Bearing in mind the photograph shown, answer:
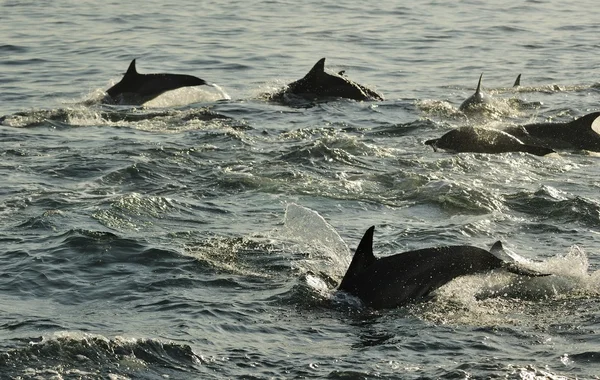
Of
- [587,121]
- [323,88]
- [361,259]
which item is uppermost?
[361,259]

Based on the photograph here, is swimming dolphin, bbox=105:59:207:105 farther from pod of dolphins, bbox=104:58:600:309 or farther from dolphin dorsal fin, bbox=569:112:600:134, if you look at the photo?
dolphin dorsal fin, bbox=569:112:600:134

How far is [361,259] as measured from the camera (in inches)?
365

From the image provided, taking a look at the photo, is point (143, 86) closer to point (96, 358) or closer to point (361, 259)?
point (361, 259)

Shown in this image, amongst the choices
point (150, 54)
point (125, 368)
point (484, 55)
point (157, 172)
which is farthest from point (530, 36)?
point (125, 368)

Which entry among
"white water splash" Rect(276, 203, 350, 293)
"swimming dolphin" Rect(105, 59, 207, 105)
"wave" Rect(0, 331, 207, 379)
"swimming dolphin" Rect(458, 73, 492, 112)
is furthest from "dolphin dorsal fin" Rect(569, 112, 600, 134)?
"wave" Rect(0, 331, 207, 379)

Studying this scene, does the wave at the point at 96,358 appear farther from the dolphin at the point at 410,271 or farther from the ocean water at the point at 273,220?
the dolphin at the point at 410,271

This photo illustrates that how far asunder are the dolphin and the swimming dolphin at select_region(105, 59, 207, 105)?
10.3 m

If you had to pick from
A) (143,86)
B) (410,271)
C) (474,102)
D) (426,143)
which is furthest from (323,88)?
(410,271)

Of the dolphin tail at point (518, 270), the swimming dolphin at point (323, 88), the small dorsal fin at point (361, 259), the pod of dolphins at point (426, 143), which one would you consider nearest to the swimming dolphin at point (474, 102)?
the pod of dolphins at point (426, 143)

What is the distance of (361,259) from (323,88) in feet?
36.3

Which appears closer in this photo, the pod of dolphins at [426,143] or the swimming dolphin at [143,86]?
the pod of dolphins at [426,143]

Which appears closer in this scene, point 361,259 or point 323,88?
point 361,259

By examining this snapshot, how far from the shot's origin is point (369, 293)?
934 centimetres

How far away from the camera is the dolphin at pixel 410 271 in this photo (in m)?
9.31
